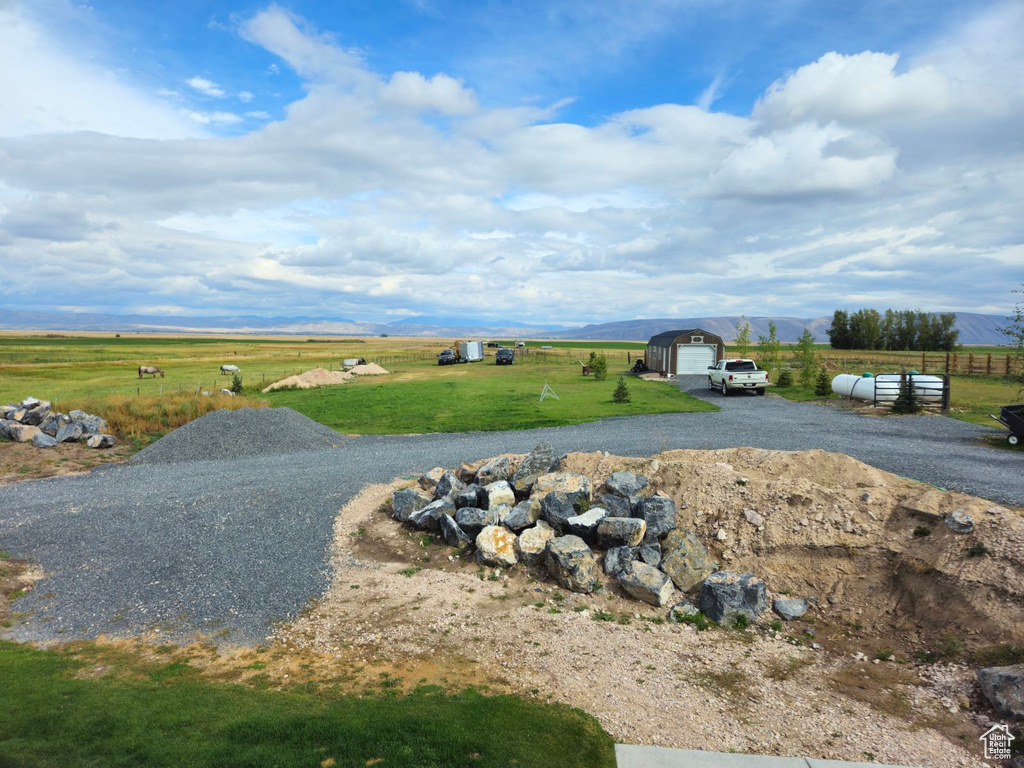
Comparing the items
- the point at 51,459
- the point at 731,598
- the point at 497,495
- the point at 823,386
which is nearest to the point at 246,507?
Answer: the point at 497,495

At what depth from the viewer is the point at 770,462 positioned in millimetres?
12719

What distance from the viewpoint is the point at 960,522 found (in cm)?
902

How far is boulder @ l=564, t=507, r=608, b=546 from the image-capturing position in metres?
10.9

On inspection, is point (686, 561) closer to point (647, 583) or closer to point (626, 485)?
point (647, 583)

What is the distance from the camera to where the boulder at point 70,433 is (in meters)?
21.6

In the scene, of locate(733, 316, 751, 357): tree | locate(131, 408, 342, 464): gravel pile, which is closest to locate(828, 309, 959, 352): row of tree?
locate(733, 316, 751, 357): tree

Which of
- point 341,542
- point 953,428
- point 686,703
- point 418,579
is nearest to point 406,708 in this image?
point 686,703

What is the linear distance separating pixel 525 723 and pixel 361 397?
Answer: 1319 inches

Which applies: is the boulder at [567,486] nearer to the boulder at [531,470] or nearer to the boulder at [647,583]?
the boulder at [531,470]

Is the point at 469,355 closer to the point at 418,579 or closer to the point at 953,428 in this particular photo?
the point at 953,428

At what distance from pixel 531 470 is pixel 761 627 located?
6093 millimetres

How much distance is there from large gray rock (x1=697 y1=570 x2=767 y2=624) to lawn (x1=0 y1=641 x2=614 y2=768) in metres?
3.68

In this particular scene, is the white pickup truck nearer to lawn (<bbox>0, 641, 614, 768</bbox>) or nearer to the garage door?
the garage door

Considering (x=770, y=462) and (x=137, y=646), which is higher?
(x=770, y=462)
